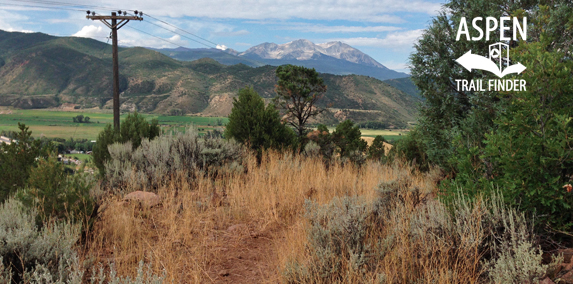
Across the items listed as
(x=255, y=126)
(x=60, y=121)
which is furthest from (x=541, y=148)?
(x=60, y=121)

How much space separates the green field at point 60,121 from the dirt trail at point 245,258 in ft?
258

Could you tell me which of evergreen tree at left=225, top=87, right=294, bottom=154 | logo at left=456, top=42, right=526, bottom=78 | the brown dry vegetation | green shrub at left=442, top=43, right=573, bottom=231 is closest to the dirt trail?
the brown dry vegetation

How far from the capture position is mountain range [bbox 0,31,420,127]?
97.2m

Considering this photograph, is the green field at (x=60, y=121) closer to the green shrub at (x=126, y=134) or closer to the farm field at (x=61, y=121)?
the farm field at (x=61, y=121)

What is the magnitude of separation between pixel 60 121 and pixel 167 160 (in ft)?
386

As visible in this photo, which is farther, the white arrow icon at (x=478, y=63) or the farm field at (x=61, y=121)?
the farm field at (x=61, y=121)

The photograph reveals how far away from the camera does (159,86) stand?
114938 mm

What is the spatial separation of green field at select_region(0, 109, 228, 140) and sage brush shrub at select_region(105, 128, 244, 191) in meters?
74.3

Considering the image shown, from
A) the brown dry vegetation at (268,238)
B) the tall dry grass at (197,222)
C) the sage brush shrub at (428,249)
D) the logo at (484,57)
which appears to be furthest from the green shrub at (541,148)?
the logo at (484,57)

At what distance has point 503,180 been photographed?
11.6 feet

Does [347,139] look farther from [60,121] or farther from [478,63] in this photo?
[60,121]

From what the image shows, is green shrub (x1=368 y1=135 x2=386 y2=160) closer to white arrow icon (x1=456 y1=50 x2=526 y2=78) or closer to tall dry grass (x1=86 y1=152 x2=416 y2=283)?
white arrow icon (x1=456 y1=50 x2=526 y2=78)

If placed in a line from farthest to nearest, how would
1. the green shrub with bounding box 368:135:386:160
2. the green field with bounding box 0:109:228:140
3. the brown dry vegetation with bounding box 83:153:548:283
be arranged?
the green field with bounding box 0:109:228:140 < the green shrub with bounding box 368:135:386:160 < the brown dry vegetation with bounding box 83:153:548:283

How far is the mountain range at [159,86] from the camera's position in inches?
3829
